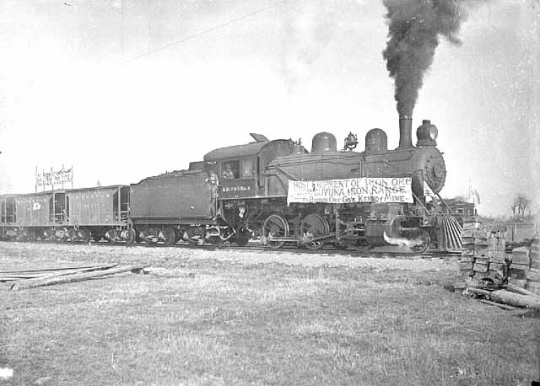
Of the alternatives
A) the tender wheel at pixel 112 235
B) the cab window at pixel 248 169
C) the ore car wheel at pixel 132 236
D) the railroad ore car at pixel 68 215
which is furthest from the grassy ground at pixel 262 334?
the tender wheel at pixel 112 235

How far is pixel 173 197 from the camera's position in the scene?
20516 millimetres

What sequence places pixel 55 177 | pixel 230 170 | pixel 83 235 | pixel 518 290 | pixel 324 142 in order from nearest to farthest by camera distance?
pixel 518 290 → pixel 324 142 → pixel 230 170 → pixel 83 235 → pixel 55 177

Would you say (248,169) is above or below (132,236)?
above

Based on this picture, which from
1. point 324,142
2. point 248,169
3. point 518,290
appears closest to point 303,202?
point 324,142

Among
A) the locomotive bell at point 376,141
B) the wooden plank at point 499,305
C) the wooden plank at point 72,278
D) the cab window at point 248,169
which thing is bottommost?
the wooden plank at point 499,305

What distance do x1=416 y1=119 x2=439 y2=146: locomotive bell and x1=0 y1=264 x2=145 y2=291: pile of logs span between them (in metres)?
9.41

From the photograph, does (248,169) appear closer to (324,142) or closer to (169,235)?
(324,142)

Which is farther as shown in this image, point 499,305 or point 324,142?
point 324,142

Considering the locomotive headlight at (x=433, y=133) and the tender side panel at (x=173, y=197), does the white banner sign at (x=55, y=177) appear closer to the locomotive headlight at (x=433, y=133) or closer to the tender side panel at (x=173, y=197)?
the tender side panel at (x=173, y=197)

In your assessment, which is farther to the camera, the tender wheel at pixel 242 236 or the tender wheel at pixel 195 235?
the tender wheel at pixel 195 235

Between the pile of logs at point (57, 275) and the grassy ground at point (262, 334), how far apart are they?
0.24 m

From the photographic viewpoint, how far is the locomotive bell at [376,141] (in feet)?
52.5

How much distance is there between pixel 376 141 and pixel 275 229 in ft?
15.0

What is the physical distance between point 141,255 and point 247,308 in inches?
361
